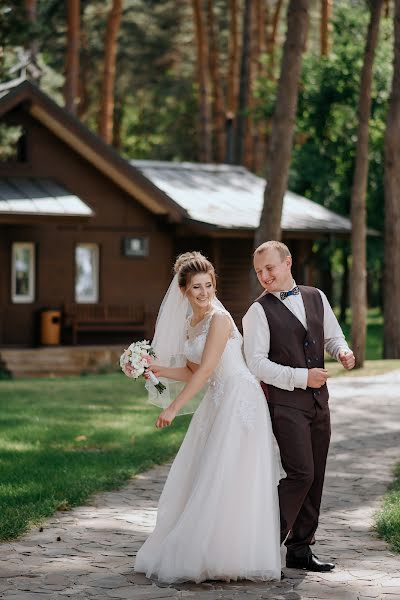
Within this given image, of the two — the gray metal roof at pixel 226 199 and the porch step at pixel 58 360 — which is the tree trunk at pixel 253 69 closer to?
the gray metal roof at pixel 226 199

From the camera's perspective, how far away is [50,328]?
1042 inches

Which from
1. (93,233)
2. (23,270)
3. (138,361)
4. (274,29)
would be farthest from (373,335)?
(138,361)

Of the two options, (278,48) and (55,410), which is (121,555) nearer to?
(55,410)

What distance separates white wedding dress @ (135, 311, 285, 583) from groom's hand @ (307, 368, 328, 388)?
356 millimetres

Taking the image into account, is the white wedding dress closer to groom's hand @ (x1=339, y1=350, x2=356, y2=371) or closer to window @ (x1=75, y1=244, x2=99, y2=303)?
groom's hand @ (x1=339, y1=350, x2=356, y2=371)

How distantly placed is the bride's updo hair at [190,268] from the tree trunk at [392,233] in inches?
722

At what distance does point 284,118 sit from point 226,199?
9611 mm

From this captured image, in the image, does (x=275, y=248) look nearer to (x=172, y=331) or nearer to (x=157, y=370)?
(x=172, y=331)

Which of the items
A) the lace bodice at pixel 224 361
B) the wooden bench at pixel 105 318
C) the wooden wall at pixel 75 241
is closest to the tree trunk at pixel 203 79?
the wooden wall at pixel 75 241

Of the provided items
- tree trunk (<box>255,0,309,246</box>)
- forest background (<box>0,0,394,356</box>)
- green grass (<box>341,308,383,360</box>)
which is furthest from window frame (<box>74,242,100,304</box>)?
tree trunk (<box>255,0,309,246</box>)

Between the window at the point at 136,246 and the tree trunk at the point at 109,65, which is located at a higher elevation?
the tree trunk at the point at 109,65

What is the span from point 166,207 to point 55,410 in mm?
12185

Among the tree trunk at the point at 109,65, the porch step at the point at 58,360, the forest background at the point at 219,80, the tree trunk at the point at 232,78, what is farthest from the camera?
the tree trunk at the point at 232,78

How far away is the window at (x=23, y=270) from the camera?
2692 cm
